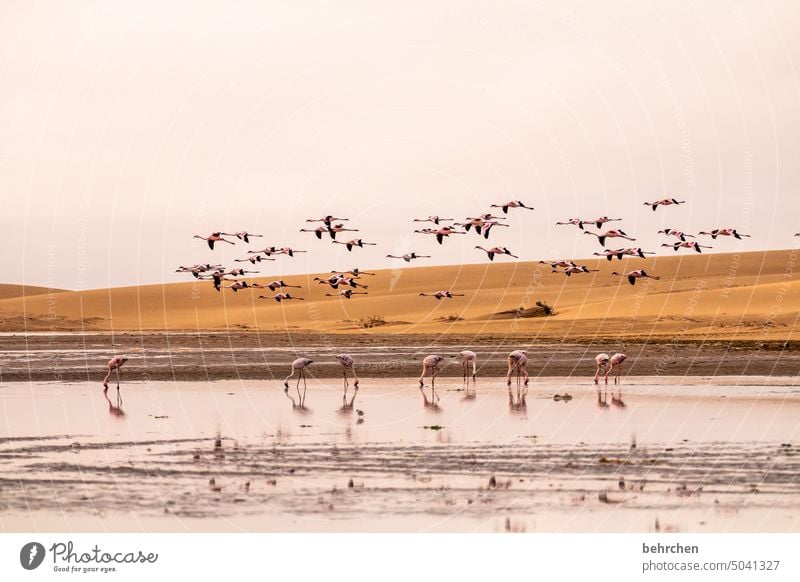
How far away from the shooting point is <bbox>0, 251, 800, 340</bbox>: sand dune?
72.8 metres

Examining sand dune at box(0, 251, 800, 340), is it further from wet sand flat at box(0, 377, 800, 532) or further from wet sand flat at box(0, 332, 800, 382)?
wet sand flat at box(0, 377, 800, 532)

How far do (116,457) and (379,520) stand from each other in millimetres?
7466
